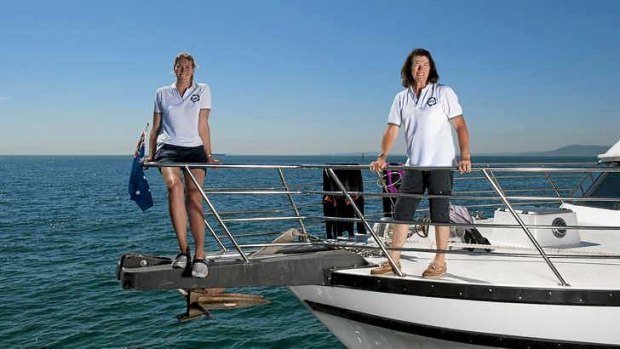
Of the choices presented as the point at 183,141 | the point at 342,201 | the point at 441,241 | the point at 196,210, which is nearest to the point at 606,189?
the point at 342,201

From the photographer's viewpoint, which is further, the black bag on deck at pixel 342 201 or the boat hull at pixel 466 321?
the black bag on deck at pixel 342 201

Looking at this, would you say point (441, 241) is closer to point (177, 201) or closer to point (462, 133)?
point (462, 133)

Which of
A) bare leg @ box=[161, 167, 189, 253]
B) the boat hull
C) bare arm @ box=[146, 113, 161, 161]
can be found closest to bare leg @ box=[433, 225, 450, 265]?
the boat hull

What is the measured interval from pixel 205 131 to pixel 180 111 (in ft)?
0.93

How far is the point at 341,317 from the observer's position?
4.80 meters

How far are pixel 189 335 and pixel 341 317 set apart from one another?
5426 millimetres

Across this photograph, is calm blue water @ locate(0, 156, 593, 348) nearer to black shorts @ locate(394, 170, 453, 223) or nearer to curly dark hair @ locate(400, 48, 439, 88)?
black shorts @ locate(394, 170, 453, 223)

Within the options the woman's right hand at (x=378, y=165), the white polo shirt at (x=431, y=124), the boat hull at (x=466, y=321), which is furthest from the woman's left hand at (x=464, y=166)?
the boat hull at (x=466, y=321)

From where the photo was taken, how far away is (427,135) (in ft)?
14.1

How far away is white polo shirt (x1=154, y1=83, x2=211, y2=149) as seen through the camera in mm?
4332

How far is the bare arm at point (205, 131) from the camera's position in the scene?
4.43 meters

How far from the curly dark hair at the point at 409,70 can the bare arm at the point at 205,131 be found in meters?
1.74

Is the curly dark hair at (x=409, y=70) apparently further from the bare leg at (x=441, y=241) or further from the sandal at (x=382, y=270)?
the sandal at (x=382, y=270)

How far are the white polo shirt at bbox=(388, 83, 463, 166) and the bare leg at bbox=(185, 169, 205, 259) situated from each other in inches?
73.1
